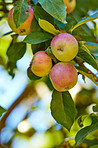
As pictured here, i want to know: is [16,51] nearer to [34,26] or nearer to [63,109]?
[34,26]

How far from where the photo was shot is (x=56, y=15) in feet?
3.18

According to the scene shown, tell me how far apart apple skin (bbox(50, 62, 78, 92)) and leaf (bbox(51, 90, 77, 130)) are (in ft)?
0.60

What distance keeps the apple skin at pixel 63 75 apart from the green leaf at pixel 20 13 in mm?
239

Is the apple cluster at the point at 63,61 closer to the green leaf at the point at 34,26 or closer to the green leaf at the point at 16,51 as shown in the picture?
the green leaf at the point at 34,26

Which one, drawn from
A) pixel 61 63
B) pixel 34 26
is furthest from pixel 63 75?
pixel 34 26

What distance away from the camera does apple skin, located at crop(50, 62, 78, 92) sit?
953 mm

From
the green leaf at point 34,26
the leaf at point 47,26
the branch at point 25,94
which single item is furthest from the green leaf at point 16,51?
the branch at point 25,94

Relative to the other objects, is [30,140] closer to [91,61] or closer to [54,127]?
[54,127]

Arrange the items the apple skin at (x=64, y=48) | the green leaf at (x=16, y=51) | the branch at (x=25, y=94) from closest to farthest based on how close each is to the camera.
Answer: the apple skin at (x=64, y=48), the green leaf at (x=16, y=51), the branch at (x=25, y=94)

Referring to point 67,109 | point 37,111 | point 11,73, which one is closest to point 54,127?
point 37,111

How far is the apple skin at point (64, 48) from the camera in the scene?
0.93 metres

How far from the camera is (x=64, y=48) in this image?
3.06 feet

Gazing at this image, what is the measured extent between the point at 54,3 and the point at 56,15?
0.07m

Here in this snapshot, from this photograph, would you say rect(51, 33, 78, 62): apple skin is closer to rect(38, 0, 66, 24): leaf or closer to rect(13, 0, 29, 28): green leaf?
rect(38, 0, 66, 24): leaf
